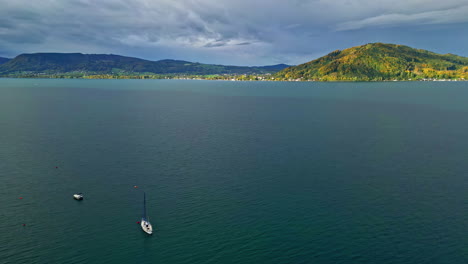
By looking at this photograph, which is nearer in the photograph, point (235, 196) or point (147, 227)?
point (147, 227)

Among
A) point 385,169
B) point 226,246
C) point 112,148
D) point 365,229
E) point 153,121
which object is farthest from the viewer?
point 153,121

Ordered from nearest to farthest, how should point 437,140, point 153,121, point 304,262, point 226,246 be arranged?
point 304,262 < point 226,246 < point 437,140 < point 153,121

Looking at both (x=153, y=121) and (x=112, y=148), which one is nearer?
(x=112, y=148)

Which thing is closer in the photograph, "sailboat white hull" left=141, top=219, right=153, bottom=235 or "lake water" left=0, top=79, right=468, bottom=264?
"lake water" left=0, top=79, right=468, bottom=264

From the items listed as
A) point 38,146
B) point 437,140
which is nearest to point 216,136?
point 38,146

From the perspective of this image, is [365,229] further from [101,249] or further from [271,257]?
[101,249]

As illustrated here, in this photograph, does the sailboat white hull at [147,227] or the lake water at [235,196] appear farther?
the sailboat white hull at [147,227]
